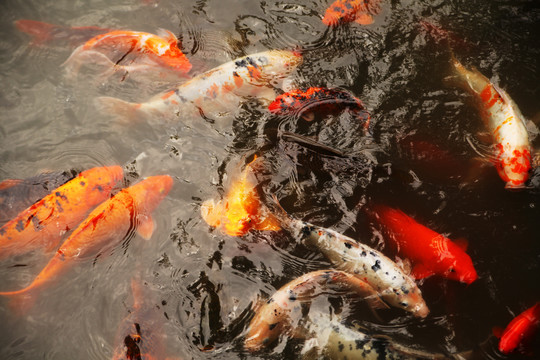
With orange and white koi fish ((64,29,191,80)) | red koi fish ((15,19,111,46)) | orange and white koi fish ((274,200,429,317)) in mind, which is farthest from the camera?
red koi fish ((15,19,111,46))

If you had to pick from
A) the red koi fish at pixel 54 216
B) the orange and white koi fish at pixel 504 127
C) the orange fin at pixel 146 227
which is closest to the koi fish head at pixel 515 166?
the orange and white koi fish at pixel 504 127

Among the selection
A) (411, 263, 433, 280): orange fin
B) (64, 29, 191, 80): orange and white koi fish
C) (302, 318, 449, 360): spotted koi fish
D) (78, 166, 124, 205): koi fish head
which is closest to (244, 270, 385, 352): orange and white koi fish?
(302, 318, 449, 360): spotted koi fish

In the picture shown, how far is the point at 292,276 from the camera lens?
9.95ft

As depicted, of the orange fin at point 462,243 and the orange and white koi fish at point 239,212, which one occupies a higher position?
the orange fin at point 462,243

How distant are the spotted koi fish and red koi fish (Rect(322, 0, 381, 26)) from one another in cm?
327

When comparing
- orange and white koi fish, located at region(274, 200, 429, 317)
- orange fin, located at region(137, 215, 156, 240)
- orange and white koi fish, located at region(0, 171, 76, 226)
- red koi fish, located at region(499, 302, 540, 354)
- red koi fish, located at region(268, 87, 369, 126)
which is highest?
red koi fish, located at region(268, 87, 369, 126)

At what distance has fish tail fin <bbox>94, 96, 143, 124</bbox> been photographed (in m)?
3.66

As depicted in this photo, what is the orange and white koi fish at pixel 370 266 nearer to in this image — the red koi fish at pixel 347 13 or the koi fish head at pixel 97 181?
the koi fish head at pixel 97 181

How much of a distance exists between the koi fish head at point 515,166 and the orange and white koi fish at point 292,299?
164 centimetres

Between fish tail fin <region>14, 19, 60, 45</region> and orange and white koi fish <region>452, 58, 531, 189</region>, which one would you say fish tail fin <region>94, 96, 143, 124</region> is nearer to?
fish tail fin <region>14, 19, 60, 45</region>

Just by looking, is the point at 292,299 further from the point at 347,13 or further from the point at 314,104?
the point at 347,13

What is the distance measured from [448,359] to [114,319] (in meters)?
2.48

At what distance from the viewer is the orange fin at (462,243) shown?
311 centimetres

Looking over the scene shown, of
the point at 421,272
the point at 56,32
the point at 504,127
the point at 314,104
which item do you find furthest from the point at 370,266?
the point at 56,32
